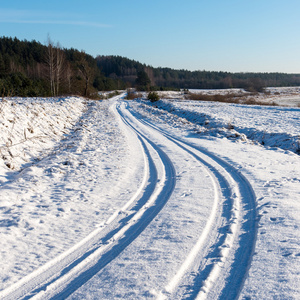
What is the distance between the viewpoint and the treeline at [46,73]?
32112 mm

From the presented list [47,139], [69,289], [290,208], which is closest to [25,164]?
[47,139]

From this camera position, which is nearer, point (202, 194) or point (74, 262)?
point (74, 262)

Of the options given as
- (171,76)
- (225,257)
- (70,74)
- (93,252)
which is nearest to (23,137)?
(93,252)

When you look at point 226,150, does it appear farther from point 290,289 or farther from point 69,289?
point 69,289

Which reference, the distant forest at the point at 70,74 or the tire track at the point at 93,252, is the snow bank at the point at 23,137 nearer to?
the distant forest at the point at 70,74

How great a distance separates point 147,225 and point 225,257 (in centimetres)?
129

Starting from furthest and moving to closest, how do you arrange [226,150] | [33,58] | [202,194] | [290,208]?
[33,58] < [226,150] < [202,194] < [290,208]

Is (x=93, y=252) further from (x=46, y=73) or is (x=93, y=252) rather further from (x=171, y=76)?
(x=171, y=76)

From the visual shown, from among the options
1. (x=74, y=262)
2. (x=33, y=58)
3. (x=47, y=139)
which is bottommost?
(x=74, y=262)

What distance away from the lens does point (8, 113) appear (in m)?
9.60

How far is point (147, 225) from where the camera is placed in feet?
12.4

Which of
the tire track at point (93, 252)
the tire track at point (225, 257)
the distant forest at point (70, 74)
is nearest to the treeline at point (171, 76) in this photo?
the distant forest at point (70, 74)

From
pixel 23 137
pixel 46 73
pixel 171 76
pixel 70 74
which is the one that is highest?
pixel 171 76

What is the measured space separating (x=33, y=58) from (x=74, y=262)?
7967 cm
